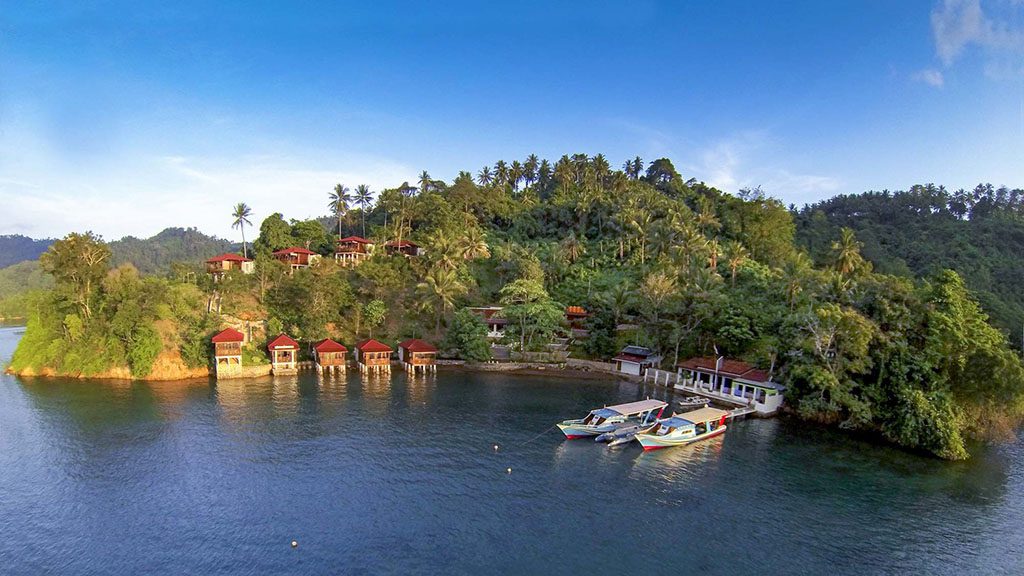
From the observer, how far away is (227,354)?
5712cm

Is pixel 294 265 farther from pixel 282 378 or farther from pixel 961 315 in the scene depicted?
pixel 961 315

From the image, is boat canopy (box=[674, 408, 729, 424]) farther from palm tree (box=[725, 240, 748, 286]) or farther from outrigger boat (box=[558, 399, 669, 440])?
palm tree (box=[725, 240, 748, 286])

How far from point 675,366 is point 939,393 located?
2457 centimetres

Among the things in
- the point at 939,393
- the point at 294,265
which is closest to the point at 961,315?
the point at 939,393

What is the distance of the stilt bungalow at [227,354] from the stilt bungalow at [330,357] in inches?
342

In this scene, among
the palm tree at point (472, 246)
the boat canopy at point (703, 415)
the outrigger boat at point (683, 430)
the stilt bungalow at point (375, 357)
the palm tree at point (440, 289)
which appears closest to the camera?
the outrigger boat at point (683, 430)

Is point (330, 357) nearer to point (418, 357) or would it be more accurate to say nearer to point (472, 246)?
point (418, 357)

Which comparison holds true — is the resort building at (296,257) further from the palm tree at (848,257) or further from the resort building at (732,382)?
the palm tree at (848,257)

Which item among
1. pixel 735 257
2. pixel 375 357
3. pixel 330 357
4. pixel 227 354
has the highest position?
pixel 735 257

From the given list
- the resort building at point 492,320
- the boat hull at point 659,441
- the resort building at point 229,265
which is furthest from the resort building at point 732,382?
the resort building at point 229,265

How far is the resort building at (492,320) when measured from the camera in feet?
245

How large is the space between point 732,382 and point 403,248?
61546 millimetres

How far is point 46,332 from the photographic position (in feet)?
196

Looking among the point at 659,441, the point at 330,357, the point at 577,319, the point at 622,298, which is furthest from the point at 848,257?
the point at 330,357
